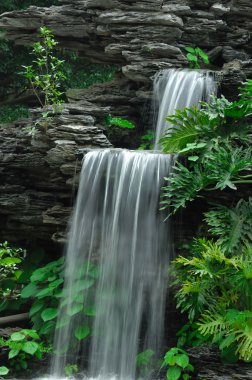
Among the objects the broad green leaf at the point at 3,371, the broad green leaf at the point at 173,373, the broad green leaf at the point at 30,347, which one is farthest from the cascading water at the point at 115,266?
the broad green leaf at the point at 173,373

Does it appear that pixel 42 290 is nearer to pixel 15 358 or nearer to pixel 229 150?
pixel 15 358

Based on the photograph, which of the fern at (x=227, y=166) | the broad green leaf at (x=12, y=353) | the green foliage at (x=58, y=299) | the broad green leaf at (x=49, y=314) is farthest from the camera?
the broad green leaf at (x=49, y=314)

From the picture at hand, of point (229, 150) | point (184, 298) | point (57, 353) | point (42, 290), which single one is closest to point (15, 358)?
point (57, 353)

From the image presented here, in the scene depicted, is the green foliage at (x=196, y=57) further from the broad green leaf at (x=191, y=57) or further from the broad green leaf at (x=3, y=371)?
the broad green leaf at (x=3, y=371)

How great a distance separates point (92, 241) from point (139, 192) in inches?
39.8

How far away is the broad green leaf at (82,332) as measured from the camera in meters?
7.02

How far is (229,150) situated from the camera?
698cm

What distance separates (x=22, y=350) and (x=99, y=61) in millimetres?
6497

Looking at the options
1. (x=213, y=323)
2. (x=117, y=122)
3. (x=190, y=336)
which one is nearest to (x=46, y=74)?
(x=117, y=122)

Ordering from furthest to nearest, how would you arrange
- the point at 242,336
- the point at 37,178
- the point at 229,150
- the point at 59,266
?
1. the point at 37,178
2. the point at 59,266
3. the point at 229,150
4. the point at 242,336

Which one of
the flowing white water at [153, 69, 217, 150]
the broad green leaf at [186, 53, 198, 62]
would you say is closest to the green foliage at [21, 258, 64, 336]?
the flowing white water at [153, 69, 217, 150]

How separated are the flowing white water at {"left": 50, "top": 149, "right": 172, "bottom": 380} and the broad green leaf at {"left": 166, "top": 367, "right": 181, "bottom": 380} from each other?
78 centimetres

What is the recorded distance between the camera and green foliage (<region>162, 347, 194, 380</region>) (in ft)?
19.9

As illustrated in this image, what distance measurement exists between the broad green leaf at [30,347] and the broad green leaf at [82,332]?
1.87ft
